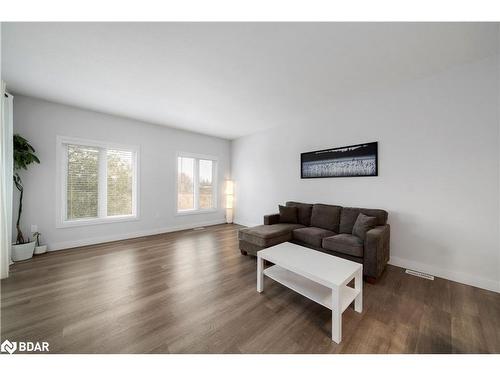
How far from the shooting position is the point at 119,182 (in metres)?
4.01

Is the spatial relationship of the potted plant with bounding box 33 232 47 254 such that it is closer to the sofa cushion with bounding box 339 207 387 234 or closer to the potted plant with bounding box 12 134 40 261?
the potted plant with bounding box 12 134 40 261

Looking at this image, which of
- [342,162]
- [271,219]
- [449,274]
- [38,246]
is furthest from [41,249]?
[449,274]

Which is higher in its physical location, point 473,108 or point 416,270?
point 473,108

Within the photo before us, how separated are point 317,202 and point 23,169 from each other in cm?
521

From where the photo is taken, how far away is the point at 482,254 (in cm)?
212

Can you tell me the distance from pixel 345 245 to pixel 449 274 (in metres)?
1.30

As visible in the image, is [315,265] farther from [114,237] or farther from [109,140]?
[109,140]

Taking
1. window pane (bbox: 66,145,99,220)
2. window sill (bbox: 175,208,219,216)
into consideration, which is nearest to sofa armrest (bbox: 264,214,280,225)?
window sill (bbox: 175,208,219,216)

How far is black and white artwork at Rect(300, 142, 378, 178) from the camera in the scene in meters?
2.94

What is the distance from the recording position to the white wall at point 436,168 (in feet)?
6.86

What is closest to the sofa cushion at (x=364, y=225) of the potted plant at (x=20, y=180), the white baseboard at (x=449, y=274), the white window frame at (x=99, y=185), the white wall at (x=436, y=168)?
the white wall at (x=436, y=168)

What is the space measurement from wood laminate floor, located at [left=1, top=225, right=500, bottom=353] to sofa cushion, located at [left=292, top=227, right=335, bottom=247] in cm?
81
